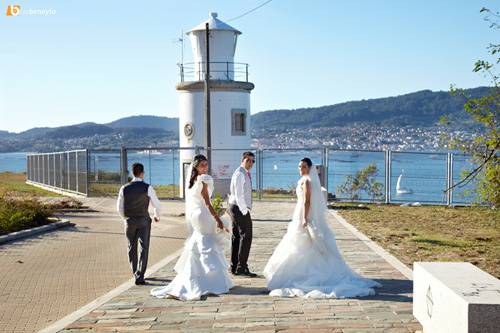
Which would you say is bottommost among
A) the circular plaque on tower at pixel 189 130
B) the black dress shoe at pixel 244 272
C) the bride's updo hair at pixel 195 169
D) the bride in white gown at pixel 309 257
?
the black dress shoe at pixel 244 272

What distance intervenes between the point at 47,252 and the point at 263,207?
1106cm

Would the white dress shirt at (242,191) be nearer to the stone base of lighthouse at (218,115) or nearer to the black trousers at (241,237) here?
the black trousers at (241,237)

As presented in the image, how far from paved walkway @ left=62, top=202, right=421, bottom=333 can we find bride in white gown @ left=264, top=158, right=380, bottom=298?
1.13ft

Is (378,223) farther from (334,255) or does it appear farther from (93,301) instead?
(93,301)

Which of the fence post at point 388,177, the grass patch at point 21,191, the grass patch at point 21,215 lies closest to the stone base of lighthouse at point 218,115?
the grass patch at point 21,191

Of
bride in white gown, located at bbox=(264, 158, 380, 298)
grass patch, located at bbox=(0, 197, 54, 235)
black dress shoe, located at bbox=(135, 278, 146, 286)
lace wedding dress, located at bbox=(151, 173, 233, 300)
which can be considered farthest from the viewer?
grass patch, located at bbox=(0, 197, 54, 235)

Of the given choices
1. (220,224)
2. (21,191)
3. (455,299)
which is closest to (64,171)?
(21,191)

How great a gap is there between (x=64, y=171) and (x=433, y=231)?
21345mm

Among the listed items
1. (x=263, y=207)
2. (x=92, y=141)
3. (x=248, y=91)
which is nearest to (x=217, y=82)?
(x=248, y=91)

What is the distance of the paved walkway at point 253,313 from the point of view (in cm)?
771

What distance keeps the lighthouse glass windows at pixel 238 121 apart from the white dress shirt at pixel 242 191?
21.9 metres

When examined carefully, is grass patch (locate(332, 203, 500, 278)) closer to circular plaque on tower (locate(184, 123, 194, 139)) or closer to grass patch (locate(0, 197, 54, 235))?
grass patch (locate(0, 197, 54, 235))

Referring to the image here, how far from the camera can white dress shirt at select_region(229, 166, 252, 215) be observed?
11.0 m

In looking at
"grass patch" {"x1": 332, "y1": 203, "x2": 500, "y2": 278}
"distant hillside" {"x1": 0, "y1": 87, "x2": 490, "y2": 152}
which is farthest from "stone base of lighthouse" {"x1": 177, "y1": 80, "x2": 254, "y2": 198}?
"distant hillside" {"x1": 0, "y1": 87, "x2": 490, "y2": 152}
